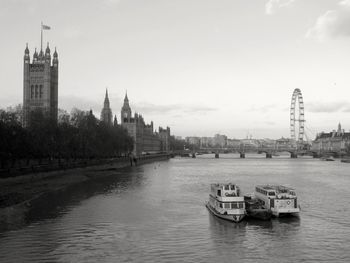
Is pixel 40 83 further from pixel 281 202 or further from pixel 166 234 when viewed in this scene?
pixel 166 234

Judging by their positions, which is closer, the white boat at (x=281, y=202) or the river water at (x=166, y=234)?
the river water at (x=166, y=234)

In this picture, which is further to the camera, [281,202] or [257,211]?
[281,202]

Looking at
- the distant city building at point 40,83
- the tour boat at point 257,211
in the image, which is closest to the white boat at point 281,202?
the tour boat at point 257,211

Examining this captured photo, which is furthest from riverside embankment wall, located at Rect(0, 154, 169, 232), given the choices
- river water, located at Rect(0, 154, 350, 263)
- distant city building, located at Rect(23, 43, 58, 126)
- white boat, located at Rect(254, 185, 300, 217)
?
distant city building, located at Rect(23, 43, 58, 126)

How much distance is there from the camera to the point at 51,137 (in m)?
86.2

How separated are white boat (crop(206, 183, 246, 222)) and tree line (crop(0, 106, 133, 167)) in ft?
106

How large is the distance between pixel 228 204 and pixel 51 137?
51.0 m

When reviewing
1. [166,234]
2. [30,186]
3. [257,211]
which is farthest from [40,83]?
[166,234]

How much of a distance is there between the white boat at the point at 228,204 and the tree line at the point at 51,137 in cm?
3218

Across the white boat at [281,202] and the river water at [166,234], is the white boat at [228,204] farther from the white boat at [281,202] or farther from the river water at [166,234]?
the white boat at [281,202]

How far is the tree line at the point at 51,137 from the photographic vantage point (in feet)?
221

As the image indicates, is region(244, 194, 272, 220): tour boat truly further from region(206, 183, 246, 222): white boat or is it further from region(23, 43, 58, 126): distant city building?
region(23, 43, 58, 126): distant city building

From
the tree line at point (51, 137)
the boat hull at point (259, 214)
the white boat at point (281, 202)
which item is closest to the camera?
the boat hull at point (259, 214)

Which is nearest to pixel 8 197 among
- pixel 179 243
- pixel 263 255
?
pixel 179 243
